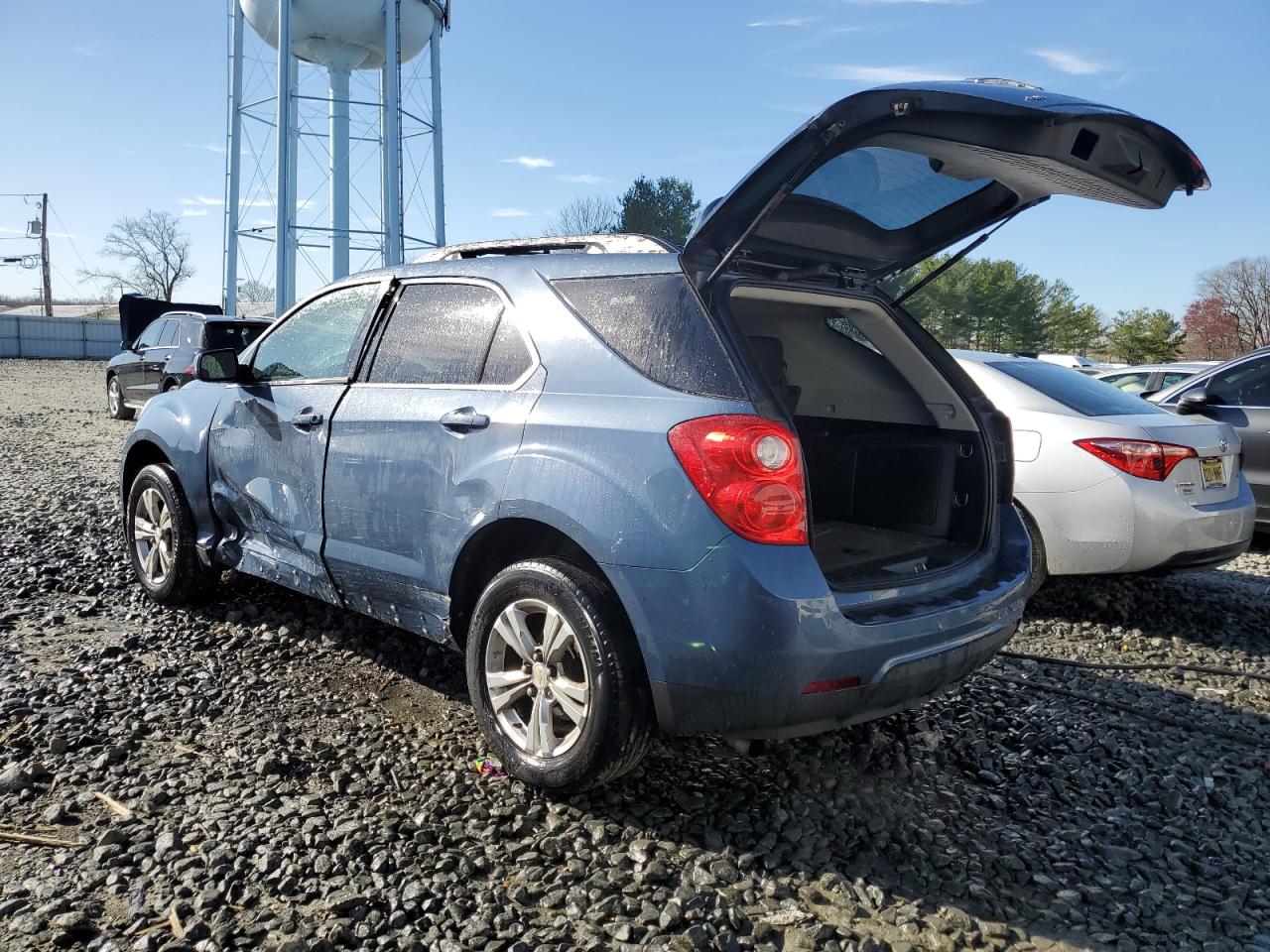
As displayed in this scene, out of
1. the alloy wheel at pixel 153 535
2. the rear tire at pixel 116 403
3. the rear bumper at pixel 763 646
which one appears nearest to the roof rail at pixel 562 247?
the rear bumper at pixel 763 646

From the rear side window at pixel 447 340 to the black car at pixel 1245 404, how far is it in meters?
5.44

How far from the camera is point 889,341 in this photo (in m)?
3.68

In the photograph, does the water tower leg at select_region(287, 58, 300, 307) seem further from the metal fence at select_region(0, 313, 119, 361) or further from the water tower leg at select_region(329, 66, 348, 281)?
the metal fence at select_region(0, 313, 119, 361)

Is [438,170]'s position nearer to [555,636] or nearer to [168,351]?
[168,351]

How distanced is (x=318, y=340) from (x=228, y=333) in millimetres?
9079

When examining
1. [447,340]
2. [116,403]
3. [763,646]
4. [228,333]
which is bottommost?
[763,646]

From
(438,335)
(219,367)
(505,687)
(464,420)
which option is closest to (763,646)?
(505,687)

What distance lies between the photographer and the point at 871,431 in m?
Answer: 3.81

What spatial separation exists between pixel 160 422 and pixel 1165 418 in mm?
5390

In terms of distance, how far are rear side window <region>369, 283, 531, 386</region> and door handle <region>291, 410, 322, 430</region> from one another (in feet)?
0.99

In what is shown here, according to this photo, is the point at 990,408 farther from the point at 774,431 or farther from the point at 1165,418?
the point at 1165,418

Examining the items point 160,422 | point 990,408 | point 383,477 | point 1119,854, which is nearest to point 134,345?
point 160,422

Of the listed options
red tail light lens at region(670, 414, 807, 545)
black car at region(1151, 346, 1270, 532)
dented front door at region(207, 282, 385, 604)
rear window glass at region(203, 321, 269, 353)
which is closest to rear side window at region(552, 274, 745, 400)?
red tail light lens at region(670, 414, 807, 545)

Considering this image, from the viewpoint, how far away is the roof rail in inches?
117
